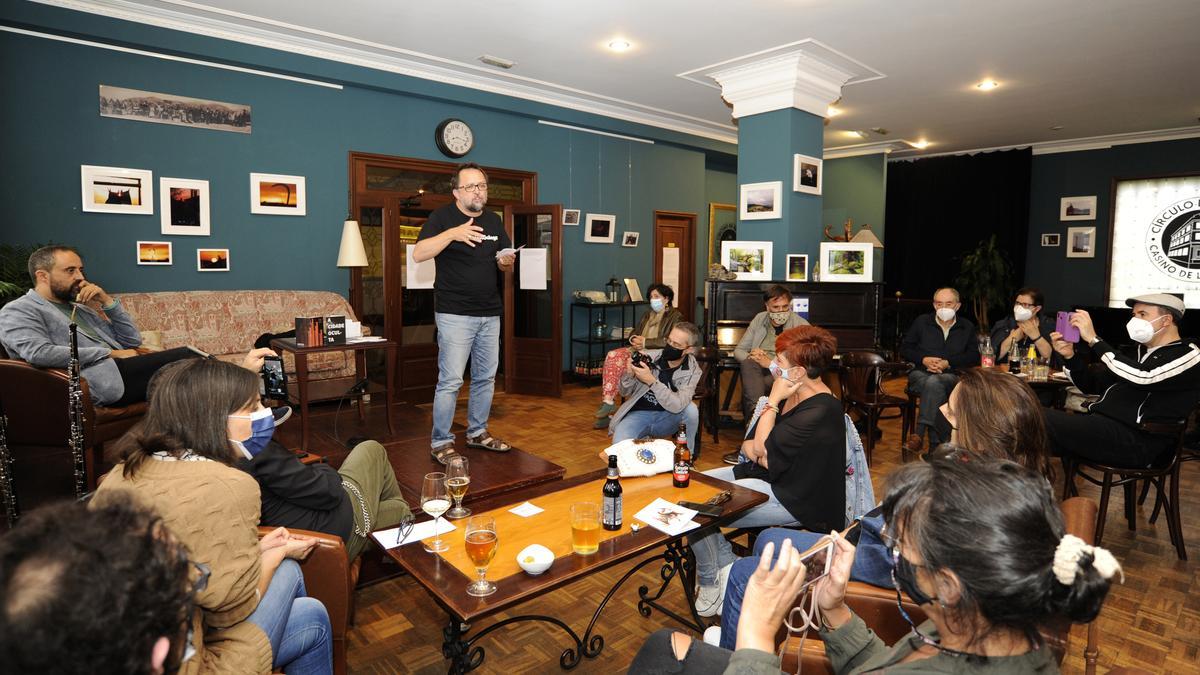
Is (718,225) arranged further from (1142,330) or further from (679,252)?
(1142,330)

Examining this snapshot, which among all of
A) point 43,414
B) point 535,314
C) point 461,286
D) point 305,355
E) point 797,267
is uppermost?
point 797,267

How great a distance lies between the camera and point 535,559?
1.96 m

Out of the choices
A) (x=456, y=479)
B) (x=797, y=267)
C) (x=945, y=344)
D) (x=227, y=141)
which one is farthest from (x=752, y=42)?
(x=456, y=479)

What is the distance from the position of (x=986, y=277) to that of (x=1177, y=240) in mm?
2328

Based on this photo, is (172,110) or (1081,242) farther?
(1081,242)

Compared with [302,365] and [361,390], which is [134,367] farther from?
[361,390]

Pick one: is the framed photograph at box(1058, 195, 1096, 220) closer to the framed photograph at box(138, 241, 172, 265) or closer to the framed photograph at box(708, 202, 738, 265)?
the framed photograph at box(708, 202, 738, 265)

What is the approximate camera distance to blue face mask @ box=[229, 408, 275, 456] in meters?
1.98

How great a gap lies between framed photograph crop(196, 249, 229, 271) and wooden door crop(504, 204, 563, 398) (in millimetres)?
2731

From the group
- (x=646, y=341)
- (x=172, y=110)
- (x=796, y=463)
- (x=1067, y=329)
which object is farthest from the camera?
(x=646, y=341)

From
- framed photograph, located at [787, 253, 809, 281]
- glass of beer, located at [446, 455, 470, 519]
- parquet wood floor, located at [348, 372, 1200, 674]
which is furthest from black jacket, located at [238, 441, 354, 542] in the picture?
framed photograph, located at [787, 253, 809, 281]

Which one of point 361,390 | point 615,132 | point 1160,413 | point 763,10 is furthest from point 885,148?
point 361,390

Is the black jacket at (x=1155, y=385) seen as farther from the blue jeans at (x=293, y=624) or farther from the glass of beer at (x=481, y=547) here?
the blue jeans at (x=293, y=624)

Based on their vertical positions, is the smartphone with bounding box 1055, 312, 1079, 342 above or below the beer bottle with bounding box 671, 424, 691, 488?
above
